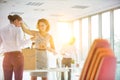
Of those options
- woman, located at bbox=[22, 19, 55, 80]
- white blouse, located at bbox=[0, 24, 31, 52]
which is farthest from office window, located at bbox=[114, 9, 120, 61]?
white blouse, located at bbox=[0, 24, 31, 52]

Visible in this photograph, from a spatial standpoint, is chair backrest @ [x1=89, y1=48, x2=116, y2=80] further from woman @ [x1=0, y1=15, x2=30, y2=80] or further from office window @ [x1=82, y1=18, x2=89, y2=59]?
office window @ [x1=82, y1=18, x2=89, y2=59]

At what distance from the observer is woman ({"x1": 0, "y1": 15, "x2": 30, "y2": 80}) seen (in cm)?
294

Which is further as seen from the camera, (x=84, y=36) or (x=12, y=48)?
(x=84, y=36)

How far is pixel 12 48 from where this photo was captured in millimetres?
2949

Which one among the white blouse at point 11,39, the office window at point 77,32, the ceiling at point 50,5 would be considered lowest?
the white blouse at point 11,39

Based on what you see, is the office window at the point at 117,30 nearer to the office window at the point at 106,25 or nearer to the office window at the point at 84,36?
the office window at the point at 106,25

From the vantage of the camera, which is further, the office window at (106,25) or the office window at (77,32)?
the office window at (77,32)

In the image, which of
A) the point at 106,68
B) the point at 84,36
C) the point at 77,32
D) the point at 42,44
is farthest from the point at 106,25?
the point at 106,68

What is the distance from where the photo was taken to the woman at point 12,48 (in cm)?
294

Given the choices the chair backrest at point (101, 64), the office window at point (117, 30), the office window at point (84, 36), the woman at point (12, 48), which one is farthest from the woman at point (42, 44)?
the office window at point (84, 36)

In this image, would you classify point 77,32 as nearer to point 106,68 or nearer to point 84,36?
point 84,36

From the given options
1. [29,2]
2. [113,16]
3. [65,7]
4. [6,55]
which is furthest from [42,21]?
[113,16]

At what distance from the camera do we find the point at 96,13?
804 centimetres

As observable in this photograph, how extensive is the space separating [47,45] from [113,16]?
3.84m
